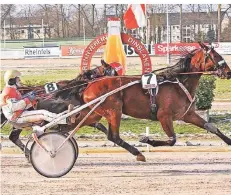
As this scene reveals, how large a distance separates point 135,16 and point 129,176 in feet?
5.96

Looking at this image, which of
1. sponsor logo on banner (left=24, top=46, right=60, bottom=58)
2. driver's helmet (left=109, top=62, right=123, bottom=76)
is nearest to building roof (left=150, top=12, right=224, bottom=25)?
sponsor logo on banner (left=24, top=46, right=60, bottom=58)

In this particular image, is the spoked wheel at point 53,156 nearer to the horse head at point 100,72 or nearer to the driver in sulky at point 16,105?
the driver in sulky at point 16,105

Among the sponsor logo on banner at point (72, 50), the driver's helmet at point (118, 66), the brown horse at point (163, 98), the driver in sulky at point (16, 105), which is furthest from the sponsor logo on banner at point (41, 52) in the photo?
the driver in sulky at point (16, 105)

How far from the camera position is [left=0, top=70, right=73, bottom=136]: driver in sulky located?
6.14 m

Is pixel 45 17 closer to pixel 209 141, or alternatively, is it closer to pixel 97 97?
pixel 209 141

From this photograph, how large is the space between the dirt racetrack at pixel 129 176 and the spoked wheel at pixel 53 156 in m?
0.19

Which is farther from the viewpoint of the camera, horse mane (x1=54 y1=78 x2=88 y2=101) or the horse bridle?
horse mane (x1=54 y1=78 x2=88 y2=101)

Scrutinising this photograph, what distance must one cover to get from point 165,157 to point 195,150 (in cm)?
57

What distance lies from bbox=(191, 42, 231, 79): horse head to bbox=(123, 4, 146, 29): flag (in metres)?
0.95

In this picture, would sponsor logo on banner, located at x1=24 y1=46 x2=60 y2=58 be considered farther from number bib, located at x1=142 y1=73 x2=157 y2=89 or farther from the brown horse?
number bib, located at x1=142 y1=73 x2=157 y2=89

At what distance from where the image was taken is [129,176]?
270 inches

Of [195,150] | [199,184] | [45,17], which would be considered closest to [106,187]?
[199,184]

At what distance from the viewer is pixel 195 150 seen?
846cm

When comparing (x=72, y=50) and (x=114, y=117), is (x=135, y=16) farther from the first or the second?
(x=72, y=50)
